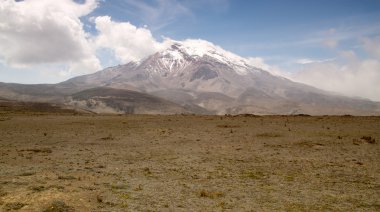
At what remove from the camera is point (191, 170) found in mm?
22516

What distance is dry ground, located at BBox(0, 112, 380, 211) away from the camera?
15.2 m

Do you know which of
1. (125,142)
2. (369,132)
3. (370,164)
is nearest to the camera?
(370,164)

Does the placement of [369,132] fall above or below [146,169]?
above

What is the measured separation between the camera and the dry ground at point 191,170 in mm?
15250

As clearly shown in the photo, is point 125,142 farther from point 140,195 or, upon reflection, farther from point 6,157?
point 140,195

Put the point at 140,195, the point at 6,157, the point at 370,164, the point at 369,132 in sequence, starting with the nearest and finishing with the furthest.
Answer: the point at 140,195
the point at 370,164
the point at 6,157
the point at 369,132

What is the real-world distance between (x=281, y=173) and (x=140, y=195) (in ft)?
30.4

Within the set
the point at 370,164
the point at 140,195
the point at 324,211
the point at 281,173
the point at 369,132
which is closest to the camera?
the point at 324,211

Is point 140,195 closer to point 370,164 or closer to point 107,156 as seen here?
point 107,156

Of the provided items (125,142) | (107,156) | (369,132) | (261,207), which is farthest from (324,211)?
(369,132)

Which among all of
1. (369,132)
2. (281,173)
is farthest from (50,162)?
(369,132)

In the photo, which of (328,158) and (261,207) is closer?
(261,207)

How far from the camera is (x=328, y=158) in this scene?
26297 millimetres

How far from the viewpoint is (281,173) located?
2158cm
